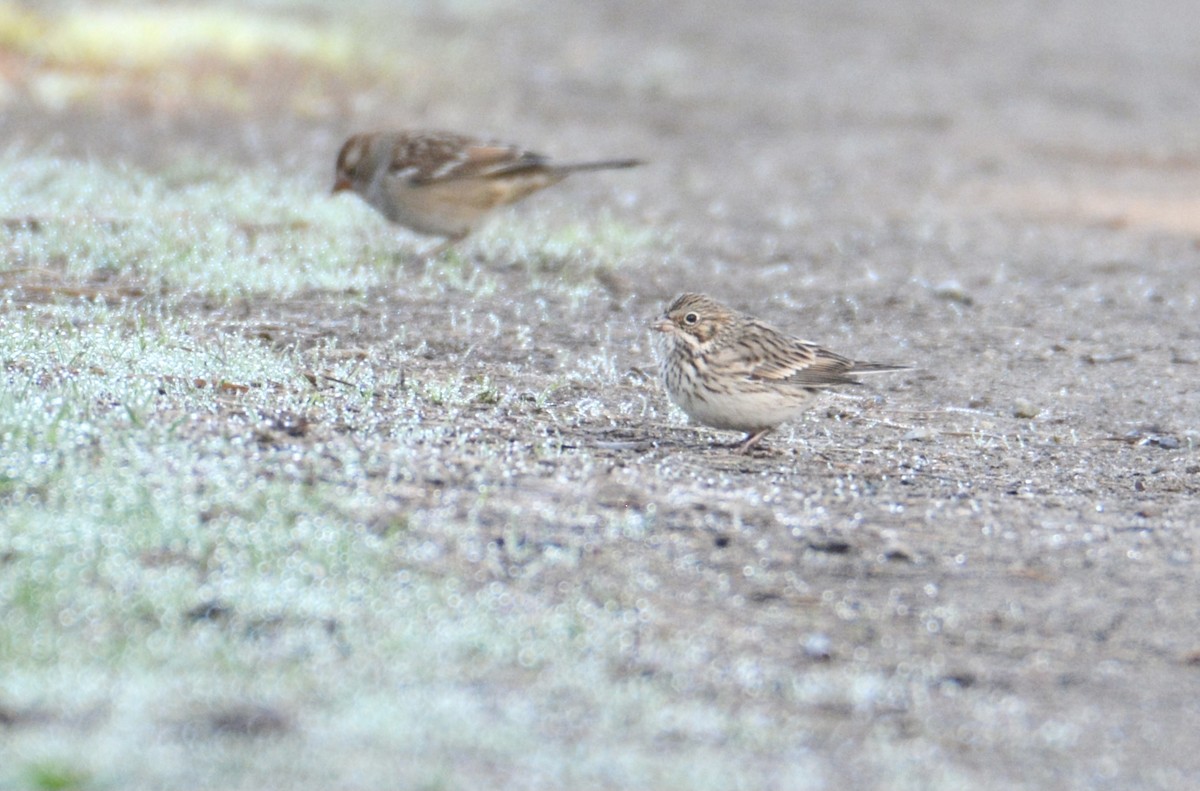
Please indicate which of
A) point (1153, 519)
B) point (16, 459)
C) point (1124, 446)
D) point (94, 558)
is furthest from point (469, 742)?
point (1124, 446)

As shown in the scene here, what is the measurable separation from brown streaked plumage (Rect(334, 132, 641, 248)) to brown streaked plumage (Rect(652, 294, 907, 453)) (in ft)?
9.80

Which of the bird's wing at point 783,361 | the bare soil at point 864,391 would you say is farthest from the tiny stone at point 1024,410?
the bird's wing at point 783,361

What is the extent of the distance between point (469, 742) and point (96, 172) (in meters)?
7.70

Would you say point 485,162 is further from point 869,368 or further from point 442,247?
point 869,368

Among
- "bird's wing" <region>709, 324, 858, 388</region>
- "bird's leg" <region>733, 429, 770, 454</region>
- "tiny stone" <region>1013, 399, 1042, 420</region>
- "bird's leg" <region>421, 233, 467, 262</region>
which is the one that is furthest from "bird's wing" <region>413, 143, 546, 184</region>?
"bird's leg" <region>733, 429, 770, 454</region>

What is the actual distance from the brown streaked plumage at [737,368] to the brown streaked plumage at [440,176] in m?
2.99

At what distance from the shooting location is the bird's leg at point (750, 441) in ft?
20.3

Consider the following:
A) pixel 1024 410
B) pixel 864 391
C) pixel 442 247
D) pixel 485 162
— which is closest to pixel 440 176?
pixel 485 162

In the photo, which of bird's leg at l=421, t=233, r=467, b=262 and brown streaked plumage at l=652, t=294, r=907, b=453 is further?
bird's leg at l=421, t=233, r=467, b=262

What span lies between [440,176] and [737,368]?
3.50 metres

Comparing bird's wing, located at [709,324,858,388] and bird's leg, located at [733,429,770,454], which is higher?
bird's wing, located at [709,324,858,388]

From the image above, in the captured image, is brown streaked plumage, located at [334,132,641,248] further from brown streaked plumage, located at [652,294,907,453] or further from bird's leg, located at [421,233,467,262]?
brown streaked plumage, located at [652,294,907,453]

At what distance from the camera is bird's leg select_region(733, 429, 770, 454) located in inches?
244

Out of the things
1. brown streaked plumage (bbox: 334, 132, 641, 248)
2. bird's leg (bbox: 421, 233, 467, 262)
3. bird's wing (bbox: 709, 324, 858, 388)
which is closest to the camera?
bird's wing (bbox: 709, 324, 858, 388)
